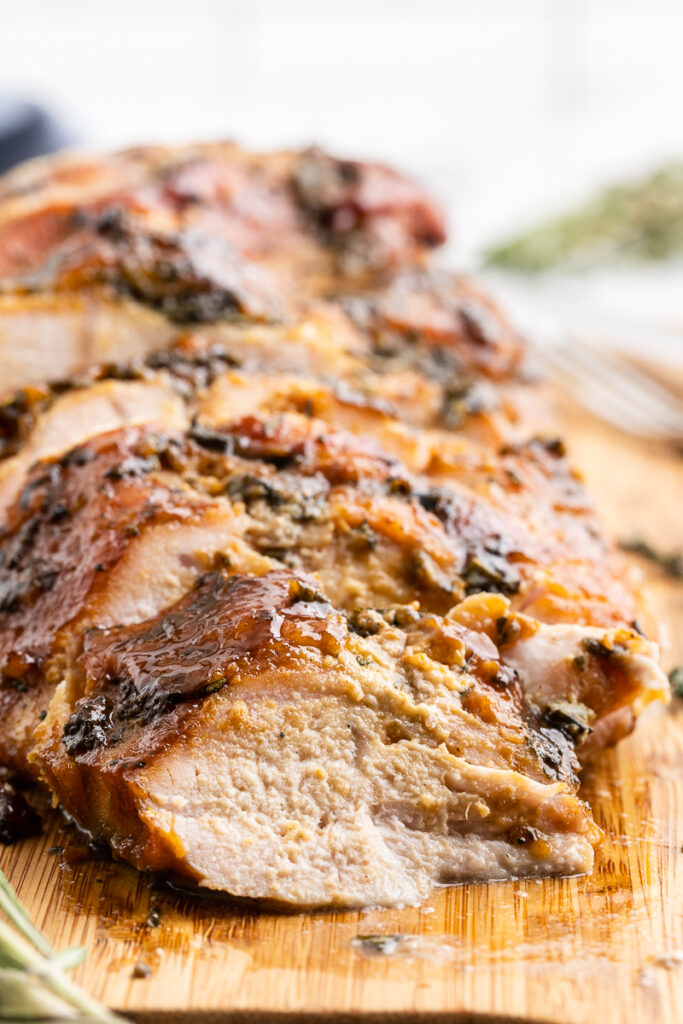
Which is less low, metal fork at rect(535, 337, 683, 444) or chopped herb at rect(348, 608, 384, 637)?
chopped herb at rect(348, 608, 384, 637)

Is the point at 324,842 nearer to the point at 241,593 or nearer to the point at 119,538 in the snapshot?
the point at 241,593

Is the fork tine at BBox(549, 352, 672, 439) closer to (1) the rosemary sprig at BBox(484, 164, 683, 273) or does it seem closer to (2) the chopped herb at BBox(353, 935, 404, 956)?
(1) the rosemary sprig at BBox(484, 164, 683, 273)

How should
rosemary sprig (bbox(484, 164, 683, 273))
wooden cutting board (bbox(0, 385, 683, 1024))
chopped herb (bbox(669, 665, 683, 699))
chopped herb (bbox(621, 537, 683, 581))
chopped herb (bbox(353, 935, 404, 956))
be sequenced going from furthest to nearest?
rosemary sprig (bbox(484, 164, 683, 273)) < chopped herb (bbox(621, 537, 683, 581)) < chopped herb (bbox(669, 665, 683, 699)) < chopped herb (bbox(353, 935, 404, 956)) < wooden cutting board (bbox(0, 385, 683, 1024))

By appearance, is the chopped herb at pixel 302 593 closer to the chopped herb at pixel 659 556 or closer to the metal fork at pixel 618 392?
the chopped herb at pixel 659 556

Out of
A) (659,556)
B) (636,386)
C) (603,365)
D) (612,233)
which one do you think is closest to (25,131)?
(612,233)

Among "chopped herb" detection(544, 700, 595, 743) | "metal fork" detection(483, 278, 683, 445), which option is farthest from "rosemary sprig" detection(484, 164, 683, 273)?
"chopped herb" detection(544, 700, 595, 743)

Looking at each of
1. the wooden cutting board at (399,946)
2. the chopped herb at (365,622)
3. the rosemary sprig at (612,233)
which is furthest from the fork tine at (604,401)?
the chopped herb at (365,622)
